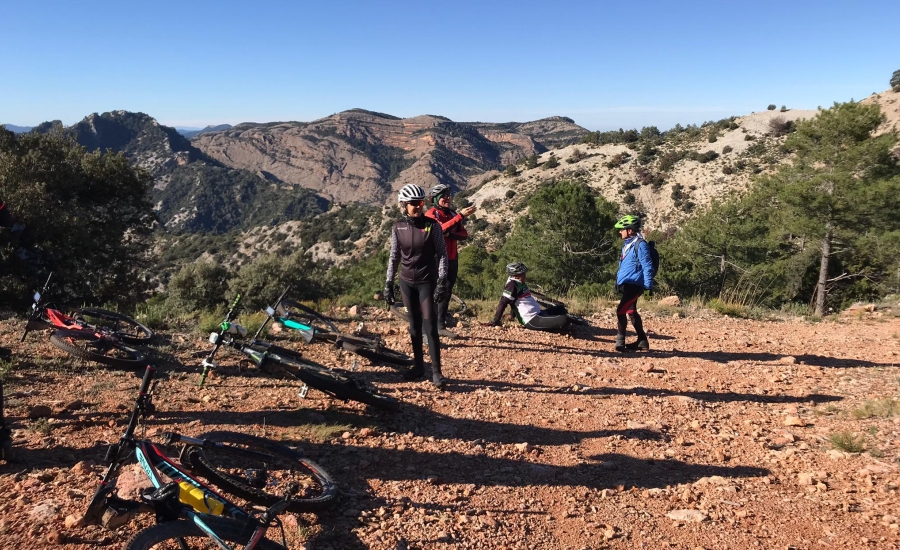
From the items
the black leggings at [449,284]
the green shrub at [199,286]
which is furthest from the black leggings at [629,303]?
the green shrub at [199,286]

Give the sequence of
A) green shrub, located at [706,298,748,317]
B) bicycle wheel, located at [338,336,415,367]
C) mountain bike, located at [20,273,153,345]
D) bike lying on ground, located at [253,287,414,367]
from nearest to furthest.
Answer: mountain bike, located at [20,273,153,345] → bike lying on ground, located at [253,287,414,367] → bicycle wheel, located at [338,336,415,367] → green shrub, located at [706,298,748,317]

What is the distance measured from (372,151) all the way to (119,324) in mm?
173906

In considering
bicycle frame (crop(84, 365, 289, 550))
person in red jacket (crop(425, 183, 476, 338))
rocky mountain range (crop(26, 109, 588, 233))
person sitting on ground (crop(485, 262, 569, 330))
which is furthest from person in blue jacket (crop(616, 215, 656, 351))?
rocky mountain range (crop(26, 109, 588, 233))

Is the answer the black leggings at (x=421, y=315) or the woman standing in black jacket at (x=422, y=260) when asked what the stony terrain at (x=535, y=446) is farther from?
the woman standing in black jacket at (x=422, y=260)

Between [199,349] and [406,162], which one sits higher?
[406,162]

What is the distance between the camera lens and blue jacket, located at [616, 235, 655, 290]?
6.60m

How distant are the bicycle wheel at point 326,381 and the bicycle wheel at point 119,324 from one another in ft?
8.95

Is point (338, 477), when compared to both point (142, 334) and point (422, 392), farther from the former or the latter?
point (142, 334)

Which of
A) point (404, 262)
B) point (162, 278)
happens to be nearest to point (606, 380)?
point (404, 262)

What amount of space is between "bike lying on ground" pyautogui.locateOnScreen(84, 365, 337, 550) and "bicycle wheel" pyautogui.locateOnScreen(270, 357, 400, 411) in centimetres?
104

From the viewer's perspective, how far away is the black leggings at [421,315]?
548 centimetres

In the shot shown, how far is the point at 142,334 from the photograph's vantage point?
6.54 m

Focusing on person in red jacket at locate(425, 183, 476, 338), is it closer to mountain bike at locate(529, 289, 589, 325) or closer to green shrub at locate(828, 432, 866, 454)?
mountain bike at locate(529, 289, 589, 325)

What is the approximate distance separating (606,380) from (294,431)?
391cm
